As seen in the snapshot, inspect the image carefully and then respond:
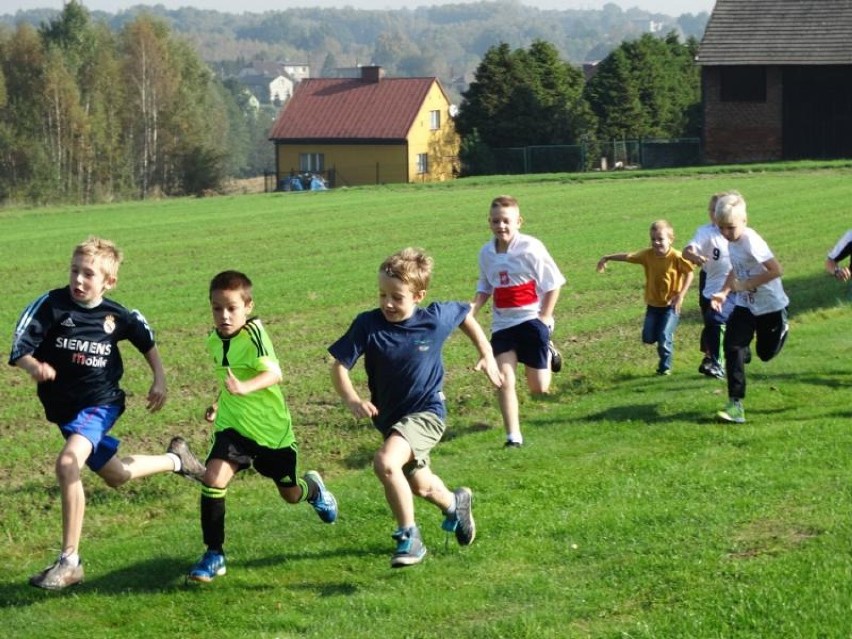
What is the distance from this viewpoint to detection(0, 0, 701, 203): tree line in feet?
216

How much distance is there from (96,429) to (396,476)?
1.77m

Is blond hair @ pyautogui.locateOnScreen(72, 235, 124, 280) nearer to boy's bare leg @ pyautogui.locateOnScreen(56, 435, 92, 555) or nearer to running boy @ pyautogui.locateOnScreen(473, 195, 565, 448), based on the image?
boy's bare leg @ pyautogui.locateOnScreen(56, 435, 92, 555)

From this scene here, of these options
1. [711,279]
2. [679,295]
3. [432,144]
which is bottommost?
[679,295]

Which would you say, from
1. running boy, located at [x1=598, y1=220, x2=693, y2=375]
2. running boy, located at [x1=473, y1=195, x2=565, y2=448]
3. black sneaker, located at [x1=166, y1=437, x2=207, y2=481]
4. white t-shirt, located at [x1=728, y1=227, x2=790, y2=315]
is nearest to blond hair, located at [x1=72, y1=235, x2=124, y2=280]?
black sneaker, located at [x1=166, y1=437, x2=207, y2=481]

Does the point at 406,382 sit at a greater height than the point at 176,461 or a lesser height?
greater

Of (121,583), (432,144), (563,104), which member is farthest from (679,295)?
(432,144)

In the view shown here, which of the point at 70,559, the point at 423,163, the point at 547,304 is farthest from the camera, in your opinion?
the point at 423,163

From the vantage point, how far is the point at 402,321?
759 centimetres

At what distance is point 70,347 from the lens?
7852 millimetres

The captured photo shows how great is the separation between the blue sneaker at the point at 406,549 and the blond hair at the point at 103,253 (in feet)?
7.15

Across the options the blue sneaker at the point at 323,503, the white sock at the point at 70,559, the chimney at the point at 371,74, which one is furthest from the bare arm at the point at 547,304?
the chimney at the point at 371,74

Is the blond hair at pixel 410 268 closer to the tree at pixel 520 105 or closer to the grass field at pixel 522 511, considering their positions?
the grass field at pixel 522 511

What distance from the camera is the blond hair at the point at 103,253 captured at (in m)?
7.80

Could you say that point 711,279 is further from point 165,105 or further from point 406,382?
point 165,105
